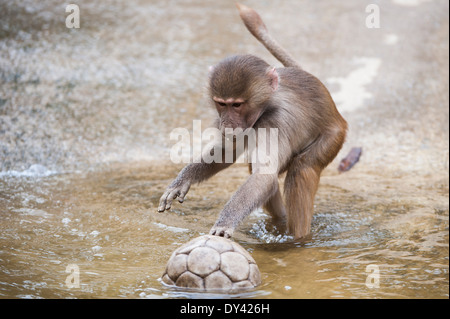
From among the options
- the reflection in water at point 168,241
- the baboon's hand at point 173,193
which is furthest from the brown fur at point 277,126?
the reflection in water at point 168,241

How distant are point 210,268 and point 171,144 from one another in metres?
4.25

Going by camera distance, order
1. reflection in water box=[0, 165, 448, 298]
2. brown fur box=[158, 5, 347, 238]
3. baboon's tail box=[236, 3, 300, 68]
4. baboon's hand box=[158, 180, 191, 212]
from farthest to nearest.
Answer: baboon's tail box=[236, 3, 300, 68]
baboon's hand box=[158, 180, 191, 212]
brown fur box=[158, 5, 347, 238]
reflection in water box=[0, 165, 448, 298]

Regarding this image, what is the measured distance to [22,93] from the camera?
782cm

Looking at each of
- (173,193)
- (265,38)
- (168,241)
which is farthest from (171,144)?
(168,241)

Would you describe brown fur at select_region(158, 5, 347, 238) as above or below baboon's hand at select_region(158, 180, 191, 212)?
above

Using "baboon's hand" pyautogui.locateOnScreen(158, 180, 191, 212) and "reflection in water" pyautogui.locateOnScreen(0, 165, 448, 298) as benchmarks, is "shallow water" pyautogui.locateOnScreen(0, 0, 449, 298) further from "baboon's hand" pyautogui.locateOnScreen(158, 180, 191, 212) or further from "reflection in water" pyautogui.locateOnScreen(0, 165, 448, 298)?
"baboon's hand" pyautogui.locateOnScreen(158, 180, 191, 212)

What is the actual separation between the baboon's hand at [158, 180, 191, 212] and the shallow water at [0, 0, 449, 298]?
0.28 meters

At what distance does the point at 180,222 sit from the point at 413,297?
219 centimetres

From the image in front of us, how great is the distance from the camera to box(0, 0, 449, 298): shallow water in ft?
13.2

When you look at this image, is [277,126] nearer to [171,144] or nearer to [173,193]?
[173,193]

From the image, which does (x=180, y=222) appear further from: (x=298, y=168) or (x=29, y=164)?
(x=29, y=164)

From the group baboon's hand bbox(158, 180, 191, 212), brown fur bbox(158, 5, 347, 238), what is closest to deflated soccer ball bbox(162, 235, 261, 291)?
brown fur bbox(158, 5, 347, 238)

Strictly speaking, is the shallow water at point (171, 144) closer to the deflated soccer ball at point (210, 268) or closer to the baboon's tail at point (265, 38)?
the deflated soccer ball at point (210, 268)
